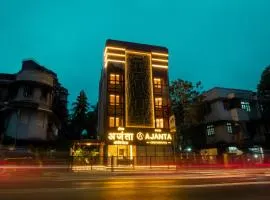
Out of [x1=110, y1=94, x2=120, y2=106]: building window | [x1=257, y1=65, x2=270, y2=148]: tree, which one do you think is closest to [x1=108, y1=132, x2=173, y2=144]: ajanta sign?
[x1=110, y1=94, x2=120, y2=106]: building window

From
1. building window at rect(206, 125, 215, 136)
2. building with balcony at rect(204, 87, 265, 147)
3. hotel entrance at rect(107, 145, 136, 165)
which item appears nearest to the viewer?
hotel entrance at rect(107, 145, 136, 165)

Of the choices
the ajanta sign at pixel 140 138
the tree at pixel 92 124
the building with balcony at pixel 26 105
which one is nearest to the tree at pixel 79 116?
the tree at pixel 92 124

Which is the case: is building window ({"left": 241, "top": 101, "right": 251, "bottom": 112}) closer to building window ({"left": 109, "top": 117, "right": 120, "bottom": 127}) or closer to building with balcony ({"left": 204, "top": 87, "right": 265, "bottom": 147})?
building with balcony ({"left": 204, "top": 87, "right": 265, "bottom": 147})

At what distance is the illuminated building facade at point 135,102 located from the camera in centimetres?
3988

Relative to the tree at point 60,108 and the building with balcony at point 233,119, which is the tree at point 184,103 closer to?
the building with balcony at point 233,119

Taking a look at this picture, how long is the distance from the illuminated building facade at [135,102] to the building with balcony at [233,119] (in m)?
10.5

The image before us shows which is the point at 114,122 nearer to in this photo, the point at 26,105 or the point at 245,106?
the point at 26,105

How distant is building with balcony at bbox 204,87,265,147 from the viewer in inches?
1805

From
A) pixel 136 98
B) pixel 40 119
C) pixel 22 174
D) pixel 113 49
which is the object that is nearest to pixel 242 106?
pixel 136 98

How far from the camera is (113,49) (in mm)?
43781

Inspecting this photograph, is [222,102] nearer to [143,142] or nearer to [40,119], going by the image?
[143,142]

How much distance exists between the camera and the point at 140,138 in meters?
40.2

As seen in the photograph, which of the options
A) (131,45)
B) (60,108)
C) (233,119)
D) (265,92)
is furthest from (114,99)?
(265,92)

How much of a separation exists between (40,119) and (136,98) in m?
15.0
